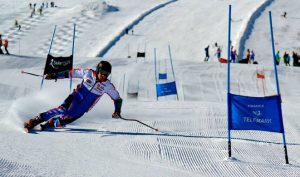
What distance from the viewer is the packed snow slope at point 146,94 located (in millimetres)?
5613

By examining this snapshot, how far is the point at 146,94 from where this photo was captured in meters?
20.0

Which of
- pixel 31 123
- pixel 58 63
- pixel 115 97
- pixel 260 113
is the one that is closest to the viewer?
pixel 260 113

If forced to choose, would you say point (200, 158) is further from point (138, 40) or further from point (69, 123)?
point (138, 40)

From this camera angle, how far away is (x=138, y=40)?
36.0m

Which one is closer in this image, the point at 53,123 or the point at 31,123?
the point at 31,123

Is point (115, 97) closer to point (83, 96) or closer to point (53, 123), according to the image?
point (83, 96)

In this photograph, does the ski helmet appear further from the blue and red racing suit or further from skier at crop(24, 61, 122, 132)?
the blue and red racing suit

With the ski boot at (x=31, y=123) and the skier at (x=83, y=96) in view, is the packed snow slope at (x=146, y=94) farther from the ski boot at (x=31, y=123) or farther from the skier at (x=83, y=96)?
the skier at (x=83, y=96)

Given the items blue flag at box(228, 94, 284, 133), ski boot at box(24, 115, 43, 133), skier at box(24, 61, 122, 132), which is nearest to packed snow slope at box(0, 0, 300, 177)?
ski boot at box(24, 115, 43, 133)

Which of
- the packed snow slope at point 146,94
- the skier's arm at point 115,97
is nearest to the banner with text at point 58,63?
the packed snow slope at point 146,94

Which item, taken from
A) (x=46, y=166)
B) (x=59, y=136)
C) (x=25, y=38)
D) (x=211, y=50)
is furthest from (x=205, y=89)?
(x=25, y=38)

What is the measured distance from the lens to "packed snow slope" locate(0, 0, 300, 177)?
5.61 m

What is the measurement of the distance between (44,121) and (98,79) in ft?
3.85

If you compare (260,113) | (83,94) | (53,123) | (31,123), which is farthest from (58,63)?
(260,113)
